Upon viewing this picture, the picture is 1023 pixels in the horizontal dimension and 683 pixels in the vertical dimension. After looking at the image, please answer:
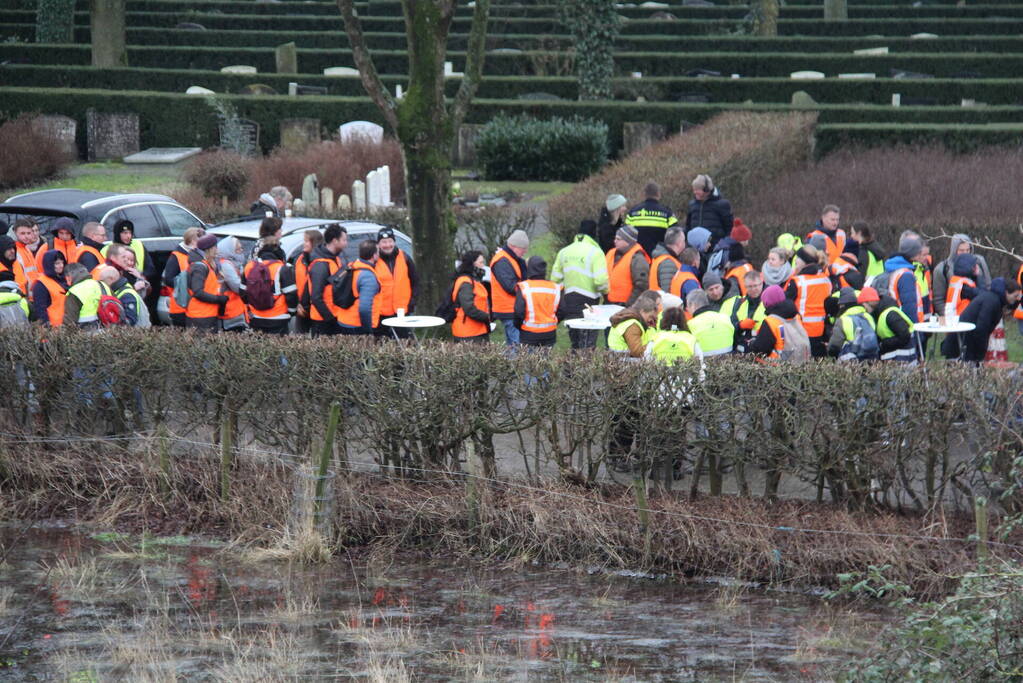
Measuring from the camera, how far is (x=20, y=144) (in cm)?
3020

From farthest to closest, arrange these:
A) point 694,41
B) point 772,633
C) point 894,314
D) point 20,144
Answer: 1. point 694,41
2. point 20,144
3. point 894,314
4. point 772,633

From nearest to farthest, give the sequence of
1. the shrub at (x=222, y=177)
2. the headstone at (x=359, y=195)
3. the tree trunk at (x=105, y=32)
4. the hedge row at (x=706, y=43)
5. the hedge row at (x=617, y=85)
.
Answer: the headstone at (x=359, y=195) → the shrub at (x=222, y=177) → the hedge row at (x=617, y=85) → the tree trunk at (x=105, y=32) → the hedge row at (x=706, y=43)

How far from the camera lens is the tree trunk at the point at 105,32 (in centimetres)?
4112

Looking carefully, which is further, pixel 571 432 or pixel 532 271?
pixel 532 271

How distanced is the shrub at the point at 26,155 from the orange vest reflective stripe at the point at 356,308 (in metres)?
18.4

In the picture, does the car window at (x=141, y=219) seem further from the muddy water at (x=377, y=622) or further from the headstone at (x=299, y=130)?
the headstone at (x=299, y=130)

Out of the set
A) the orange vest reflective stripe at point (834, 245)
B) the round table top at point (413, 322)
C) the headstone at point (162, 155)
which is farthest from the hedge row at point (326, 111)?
the round table top at point (413, 322)

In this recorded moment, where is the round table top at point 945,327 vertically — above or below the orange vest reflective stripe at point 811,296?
below

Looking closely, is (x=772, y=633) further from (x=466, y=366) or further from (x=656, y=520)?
(x=466, y=366)

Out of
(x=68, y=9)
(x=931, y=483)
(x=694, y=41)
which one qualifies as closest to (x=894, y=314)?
(x=931, y=483)

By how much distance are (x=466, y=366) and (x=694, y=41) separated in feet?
126

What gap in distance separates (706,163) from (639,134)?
38.5 ft

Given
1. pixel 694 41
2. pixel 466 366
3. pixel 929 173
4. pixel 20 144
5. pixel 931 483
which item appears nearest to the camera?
pixel 931 483

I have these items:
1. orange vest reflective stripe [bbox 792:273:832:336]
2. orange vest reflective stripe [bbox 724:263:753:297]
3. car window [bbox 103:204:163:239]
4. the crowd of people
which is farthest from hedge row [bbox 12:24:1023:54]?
orange vest reflective stripe [bbox 792:273:832:336]
